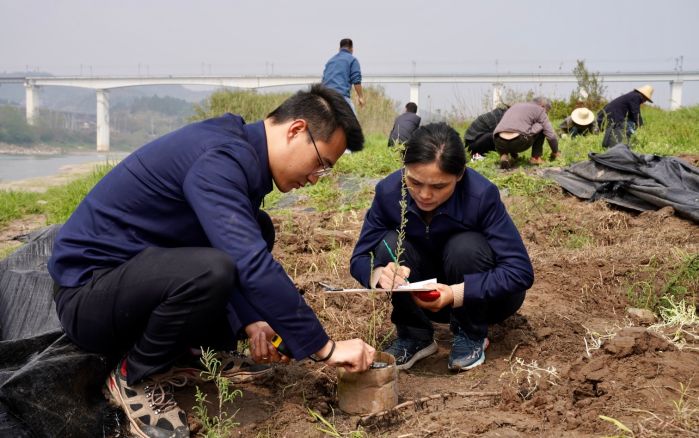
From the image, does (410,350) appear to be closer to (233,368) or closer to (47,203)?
(233,368)

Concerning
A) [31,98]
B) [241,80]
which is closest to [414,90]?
[241,80]

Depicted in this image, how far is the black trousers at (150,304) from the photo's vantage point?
2.09 m

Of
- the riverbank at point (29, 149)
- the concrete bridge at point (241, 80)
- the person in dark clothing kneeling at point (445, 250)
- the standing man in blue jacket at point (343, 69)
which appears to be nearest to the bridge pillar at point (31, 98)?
the concrete bridge at point (241, 80)

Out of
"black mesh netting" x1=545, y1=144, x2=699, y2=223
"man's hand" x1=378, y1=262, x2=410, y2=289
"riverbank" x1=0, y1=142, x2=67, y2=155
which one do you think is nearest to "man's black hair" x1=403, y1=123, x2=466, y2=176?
"man's hand" x1=378, y1=262, x2=410, y2=289

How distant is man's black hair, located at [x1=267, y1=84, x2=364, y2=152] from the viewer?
2289mm

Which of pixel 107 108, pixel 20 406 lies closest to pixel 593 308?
pixel 20 406

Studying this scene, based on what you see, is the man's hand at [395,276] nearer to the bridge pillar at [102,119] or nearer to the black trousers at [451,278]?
the black trousers at [451,278]

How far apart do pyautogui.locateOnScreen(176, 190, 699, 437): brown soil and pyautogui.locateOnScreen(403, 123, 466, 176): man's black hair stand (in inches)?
34.1

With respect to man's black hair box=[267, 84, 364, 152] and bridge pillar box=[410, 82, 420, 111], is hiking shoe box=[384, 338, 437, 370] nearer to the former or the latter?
man's black hair box=[267, 84, 364, 152]

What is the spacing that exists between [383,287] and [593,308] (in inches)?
62.8

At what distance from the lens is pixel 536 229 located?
5.45 metres

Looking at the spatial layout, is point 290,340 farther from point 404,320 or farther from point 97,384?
point 404,320

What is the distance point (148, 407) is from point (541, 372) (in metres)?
1.57

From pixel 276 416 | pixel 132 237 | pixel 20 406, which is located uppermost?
pixel 132 237
